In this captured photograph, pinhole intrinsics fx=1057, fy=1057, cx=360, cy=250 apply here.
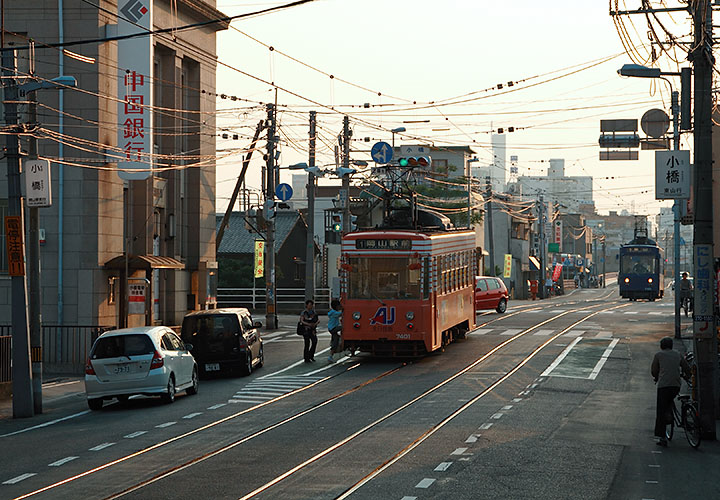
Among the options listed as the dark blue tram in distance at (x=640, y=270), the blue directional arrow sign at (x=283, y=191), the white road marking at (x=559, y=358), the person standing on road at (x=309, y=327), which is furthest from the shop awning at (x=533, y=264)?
the person standing on road at (x=309, y=327)

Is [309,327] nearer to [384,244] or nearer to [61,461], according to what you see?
[384,244]

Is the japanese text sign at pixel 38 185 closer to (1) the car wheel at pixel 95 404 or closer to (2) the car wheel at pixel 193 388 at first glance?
(1) the car wheel at pixel 95 404

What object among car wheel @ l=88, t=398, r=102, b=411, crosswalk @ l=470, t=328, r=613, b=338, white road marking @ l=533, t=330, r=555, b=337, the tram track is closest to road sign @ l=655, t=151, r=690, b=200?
the tram track

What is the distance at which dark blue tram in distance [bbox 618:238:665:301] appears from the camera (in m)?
66.9

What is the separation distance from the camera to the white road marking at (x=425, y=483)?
13.3 m

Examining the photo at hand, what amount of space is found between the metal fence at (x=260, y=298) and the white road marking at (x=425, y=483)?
43.6 metres

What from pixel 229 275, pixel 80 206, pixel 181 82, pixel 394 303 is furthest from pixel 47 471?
pixel 229 275

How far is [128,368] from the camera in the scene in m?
22.0

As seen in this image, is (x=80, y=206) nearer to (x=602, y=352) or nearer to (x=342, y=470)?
(x=602, y=352)

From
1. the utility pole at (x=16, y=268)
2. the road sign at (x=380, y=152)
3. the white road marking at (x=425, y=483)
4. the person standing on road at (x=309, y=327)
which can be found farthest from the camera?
the road sign at (x=380, y=152)

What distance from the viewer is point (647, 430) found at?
18.6m

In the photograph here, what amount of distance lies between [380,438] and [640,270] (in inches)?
2085

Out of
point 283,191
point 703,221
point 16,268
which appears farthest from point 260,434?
point 283,191

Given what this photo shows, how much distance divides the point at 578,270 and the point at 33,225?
119 meters
